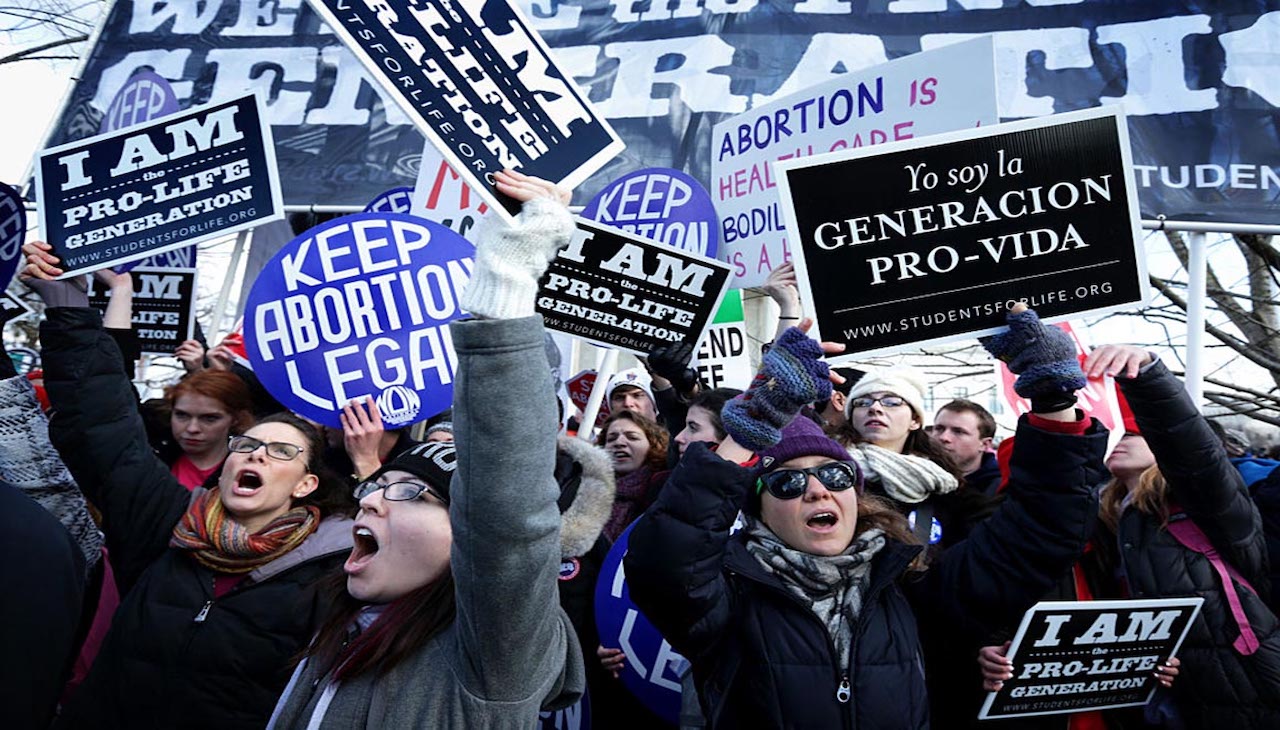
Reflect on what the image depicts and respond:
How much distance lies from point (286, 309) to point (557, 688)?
1.88 m

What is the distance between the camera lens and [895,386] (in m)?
3.38

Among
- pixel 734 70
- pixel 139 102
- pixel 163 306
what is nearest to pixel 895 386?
pixel 734 70

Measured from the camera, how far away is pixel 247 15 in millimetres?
6520

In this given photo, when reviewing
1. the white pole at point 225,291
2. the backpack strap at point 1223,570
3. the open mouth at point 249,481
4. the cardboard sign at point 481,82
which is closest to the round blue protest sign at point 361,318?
the open mouth at point 249,481

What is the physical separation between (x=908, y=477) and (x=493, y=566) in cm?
189

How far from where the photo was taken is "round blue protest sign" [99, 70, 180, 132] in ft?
17.9

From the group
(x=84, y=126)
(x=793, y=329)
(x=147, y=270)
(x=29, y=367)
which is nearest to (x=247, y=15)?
(x=84, y=126)

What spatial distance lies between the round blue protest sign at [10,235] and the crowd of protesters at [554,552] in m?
0.48

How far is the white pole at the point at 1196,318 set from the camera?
12.3 feet

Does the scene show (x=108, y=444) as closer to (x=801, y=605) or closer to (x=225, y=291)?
(x=801, y=605)

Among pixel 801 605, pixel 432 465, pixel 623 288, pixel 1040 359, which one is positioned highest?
pixel 623 288

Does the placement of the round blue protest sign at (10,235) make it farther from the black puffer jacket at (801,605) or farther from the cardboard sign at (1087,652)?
the cardboard sign at (1087,652)

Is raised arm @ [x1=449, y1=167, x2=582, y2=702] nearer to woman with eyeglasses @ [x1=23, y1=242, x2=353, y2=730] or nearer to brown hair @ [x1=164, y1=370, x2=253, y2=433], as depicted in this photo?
woman with eyeglasses @ [x1=23, y1=242, x2=353, y2=730]

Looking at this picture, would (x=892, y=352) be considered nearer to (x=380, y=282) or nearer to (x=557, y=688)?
(x=557, y=688)
